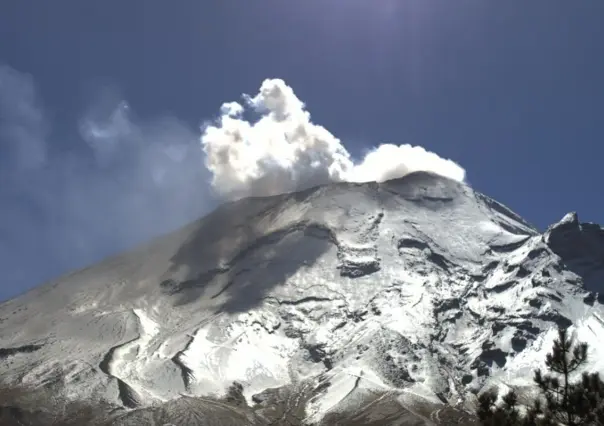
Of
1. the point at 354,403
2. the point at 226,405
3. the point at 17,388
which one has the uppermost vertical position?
the point at 17,388

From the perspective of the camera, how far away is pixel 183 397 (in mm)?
190875

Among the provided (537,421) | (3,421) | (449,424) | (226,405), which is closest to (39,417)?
(3,421)

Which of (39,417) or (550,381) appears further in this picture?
(39,417)

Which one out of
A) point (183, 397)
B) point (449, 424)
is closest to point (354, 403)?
point (449, 424)

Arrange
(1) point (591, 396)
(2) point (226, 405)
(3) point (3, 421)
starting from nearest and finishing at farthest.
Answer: (1) point (591, 396), (3) point (3, 421), (2) point (226, 405)

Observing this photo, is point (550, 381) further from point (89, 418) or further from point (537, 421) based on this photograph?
point (89, 418)

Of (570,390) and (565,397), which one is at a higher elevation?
(570,390)

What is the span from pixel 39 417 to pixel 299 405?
65928 mm

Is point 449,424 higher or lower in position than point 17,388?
lower

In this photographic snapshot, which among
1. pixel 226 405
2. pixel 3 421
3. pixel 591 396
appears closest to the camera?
pixel 591 396

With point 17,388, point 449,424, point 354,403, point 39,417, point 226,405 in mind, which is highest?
point 17,388

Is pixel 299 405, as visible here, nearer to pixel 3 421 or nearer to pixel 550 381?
pixel 3 421

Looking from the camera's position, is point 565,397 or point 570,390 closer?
point 565,397

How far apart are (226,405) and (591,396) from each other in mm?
171215
